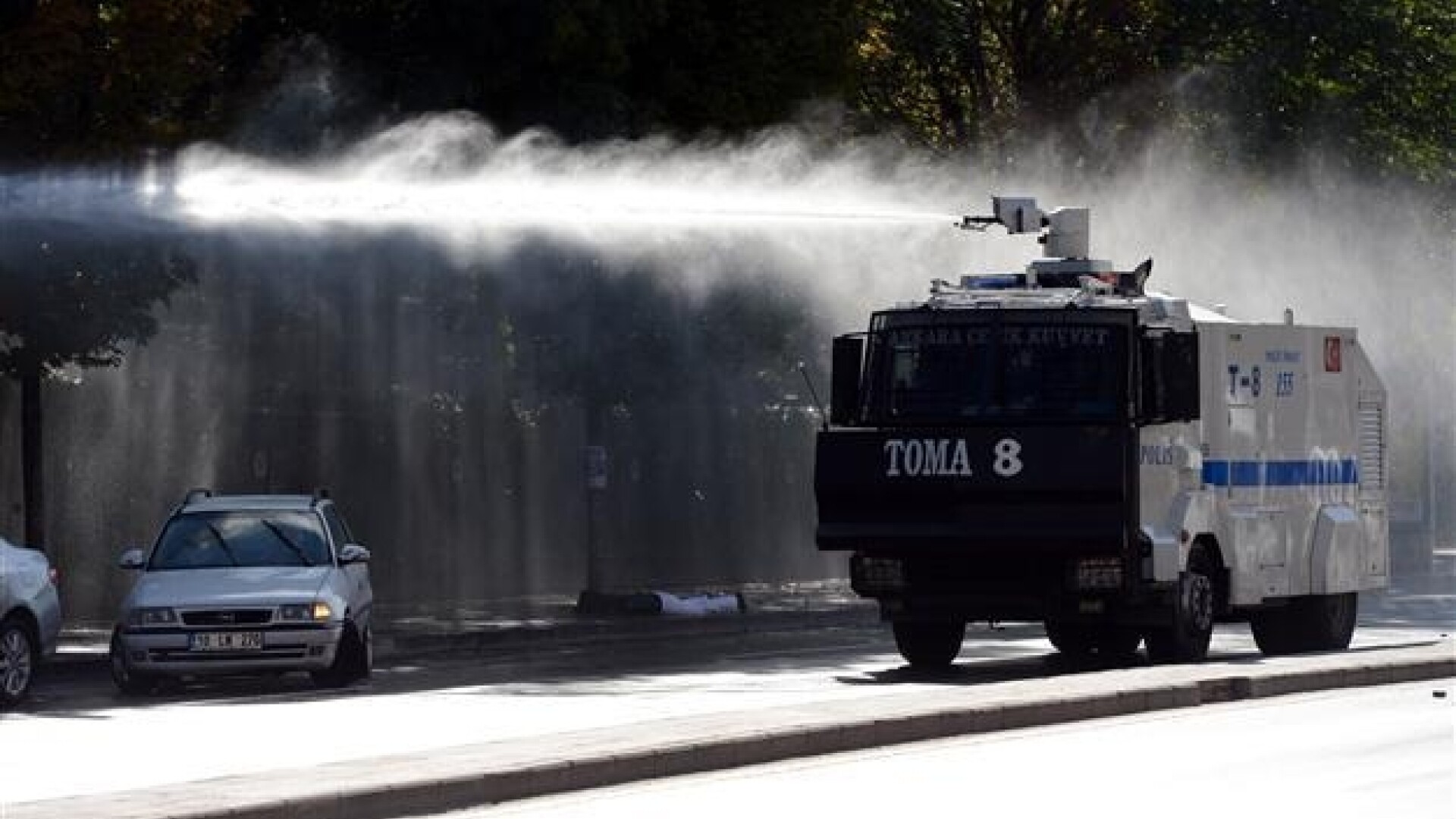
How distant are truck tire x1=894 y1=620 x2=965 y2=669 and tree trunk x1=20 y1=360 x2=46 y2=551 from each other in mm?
8755

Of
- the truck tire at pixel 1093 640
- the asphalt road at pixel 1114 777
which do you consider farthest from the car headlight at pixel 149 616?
the asphalt road at pixel 1114 777

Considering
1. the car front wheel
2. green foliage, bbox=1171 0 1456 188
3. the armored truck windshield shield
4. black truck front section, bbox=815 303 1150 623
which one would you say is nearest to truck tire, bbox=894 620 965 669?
black truck front section, bbox=815 303 1150 623

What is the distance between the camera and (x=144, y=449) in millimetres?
38375

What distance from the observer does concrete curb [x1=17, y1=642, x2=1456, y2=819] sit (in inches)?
568

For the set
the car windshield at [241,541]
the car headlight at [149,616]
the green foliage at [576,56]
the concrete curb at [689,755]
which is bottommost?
the concrete curb at [689,755]

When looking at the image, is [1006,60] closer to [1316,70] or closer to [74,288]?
[1316,70]

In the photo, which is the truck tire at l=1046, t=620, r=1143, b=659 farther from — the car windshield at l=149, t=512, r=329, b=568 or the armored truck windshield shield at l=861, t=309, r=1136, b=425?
the car windshield at l=149, t=512, r=329, b=568

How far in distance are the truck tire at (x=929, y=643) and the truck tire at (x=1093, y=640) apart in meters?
0.84

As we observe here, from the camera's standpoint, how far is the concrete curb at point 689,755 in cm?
1442

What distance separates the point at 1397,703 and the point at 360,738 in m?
6.87

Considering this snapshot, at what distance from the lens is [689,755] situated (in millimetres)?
17172

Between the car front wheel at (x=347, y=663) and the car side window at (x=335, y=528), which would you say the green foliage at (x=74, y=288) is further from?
the car front wheel at (x=347, y=663)

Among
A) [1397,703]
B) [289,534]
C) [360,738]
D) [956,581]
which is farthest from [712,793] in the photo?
[289,534]

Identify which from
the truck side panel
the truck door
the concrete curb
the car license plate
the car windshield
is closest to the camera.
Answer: the concrete curb
